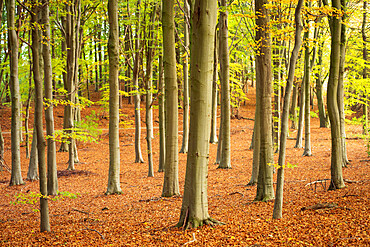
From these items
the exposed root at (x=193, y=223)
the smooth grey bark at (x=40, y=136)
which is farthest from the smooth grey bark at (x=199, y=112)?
the smooth grey bark at (x=40, y=136)

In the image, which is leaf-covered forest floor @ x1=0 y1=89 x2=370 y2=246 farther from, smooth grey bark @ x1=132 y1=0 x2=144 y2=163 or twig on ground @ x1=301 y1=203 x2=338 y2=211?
smooth grey bark @ x1=132 y1=0 x2=144 y2=163

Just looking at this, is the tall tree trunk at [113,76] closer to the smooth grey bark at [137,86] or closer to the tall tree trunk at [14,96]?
the smooth grey bark at [137,86]

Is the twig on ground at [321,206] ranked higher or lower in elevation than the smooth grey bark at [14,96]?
lower

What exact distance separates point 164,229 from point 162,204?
85.9 inches

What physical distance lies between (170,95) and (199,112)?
288 cm

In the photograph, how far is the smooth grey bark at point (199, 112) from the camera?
4.41 meters

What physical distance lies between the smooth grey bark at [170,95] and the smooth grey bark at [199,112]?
8.08ft

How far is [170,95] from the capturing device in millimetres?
7230

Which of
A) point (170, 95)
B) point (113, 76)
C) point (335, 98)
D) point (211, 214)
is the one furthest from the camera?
point (113, 76)

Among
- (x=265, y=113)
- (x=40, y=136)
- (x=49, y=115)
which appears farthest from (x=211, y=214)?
(x=49, y=115)

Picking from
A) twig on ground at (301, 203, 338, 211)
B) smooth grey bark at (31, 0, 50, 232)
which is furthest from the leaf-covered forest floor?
smooth grey bark at (31, 0, 50, 232)

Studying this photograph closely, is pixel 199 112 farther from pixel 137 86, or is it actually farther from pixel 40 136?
pixel 137 86

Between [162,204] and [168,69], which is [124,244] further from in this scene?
[168,69]

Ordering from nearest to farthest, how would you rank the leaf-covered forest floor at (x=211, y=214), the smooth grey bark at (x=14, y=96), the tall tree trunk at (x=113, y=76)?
the leaf-covered forest floor at (x=211, y=214) < the tall tree trunk at (x=113, y=76) < the smooth grey bark at (x=14, y=96)
